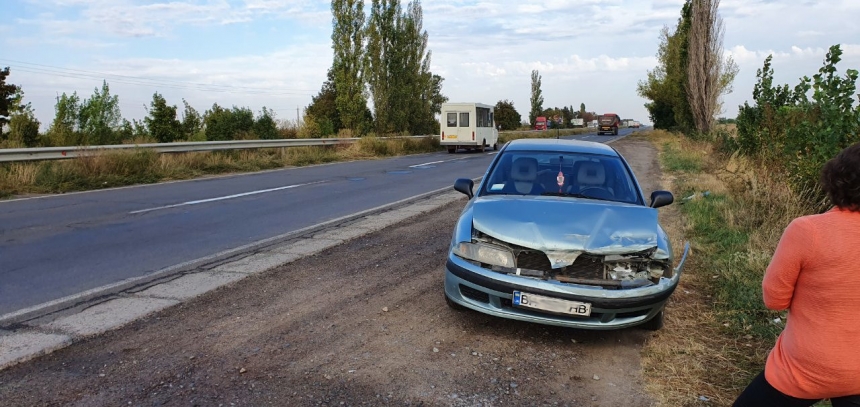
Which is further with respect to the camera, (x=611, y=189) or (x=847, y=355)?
(x=611, y=189)

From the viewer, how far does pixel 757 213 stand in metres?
8.64

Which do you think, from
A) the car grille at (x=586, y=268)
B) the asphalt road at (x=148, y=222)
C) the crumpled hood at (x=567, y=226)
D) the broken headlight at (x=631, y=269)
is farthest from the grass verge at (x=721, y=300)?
the asphalt road at (x=148, y=222)

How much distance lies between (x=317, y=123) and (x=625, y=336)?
103 ft

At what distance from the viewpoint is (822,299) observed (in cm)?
205

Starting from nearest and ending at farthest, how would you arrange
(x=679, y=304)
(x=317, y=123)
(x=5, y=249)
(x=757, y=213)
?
(x=679, y=304)
(x=5, y=249)
(x=757, y=213)
(x=317, y=123)

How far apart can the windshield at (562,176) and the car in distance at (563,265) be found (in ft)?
1.77

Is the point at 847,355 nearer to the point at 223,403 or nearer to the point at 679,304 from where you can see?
the point at 223,403

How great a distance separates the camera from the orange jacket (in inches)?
78.2

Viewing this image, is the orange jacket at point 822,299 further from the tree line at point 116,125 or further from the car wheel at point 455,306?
the tree line at point 116,125

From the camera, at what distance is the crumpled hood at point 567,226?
4246mm

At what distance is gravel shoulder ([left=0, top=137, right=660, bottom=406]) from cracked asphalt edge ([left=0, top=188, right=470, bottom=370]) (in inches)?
7.2

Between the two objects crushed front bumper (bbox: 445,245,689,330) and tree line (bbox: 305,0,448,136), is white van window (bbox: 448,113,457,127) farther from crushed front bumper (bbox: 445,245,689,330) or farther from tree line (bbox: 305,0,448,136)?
crushed front bumper (bbox: 445,245,689,330)

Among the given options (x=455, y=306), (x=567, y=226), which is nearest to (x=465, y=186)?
(x=455, y=306)

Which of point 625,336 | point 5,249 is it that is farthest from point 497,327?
point 5,249
